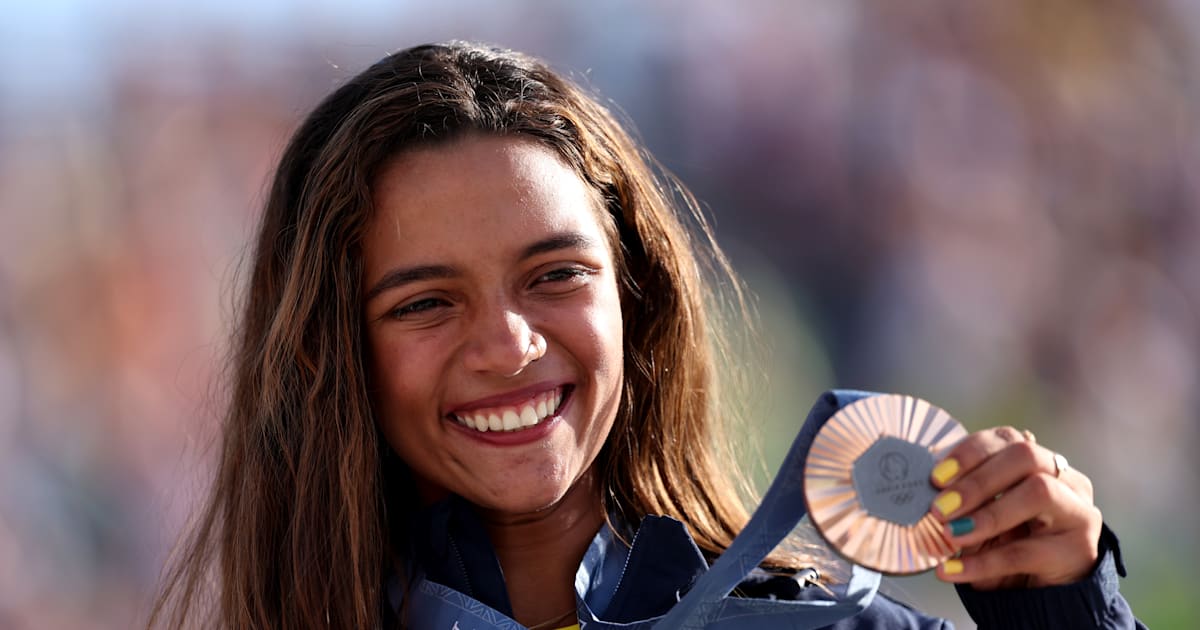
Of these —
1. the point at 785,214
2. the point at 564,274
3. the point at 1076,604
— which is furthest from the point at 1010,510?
the point at 785,214

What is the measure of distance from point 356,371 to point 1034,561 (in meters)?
0.96

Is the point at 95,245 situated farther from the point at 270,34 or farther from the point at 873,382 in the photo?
the point at 873,382

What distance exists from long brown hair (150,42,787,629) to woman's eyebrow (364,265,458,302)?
0.22 ft

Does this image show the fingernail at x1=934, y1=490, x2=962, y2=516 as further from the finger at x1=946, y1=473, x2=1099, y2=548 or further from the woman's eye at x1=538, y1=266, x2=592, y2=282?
the woman's eye at x1=538, y1=266, x2=592, y2=282

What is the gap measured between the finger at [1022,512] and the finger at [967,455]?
4 centimetres

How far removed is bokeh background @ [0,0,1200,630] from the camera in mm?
4184

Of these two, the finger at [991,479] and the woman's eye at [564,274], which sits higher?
the woman's eye at [564,274]

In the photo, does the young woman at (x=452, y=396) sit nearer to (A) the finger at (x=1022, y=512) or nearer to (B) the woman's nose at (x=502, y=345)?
(B) the woman's nose at (x=502, y=345)

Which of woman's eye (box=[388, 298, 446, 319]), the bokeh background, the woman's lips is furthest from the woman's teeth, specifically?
→ the bokeh background

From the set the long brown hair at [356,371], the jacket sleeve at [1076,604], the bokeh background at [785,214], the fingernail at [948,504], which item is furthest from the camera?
the bokeh background at [785,214]

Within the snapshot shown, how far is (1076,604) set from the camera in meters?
1.39

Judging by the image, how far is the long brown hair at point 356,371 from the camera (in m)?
1.81

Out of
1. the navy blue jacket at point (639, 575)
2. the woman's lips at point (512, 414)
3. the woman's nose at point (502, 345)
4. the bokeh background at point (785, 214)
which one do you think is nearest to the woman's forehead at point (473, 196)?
the woman's nose at point (502, 345)

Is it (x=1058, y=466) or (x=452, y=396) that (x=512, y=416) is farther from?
Result: (x=1058, y=466)
